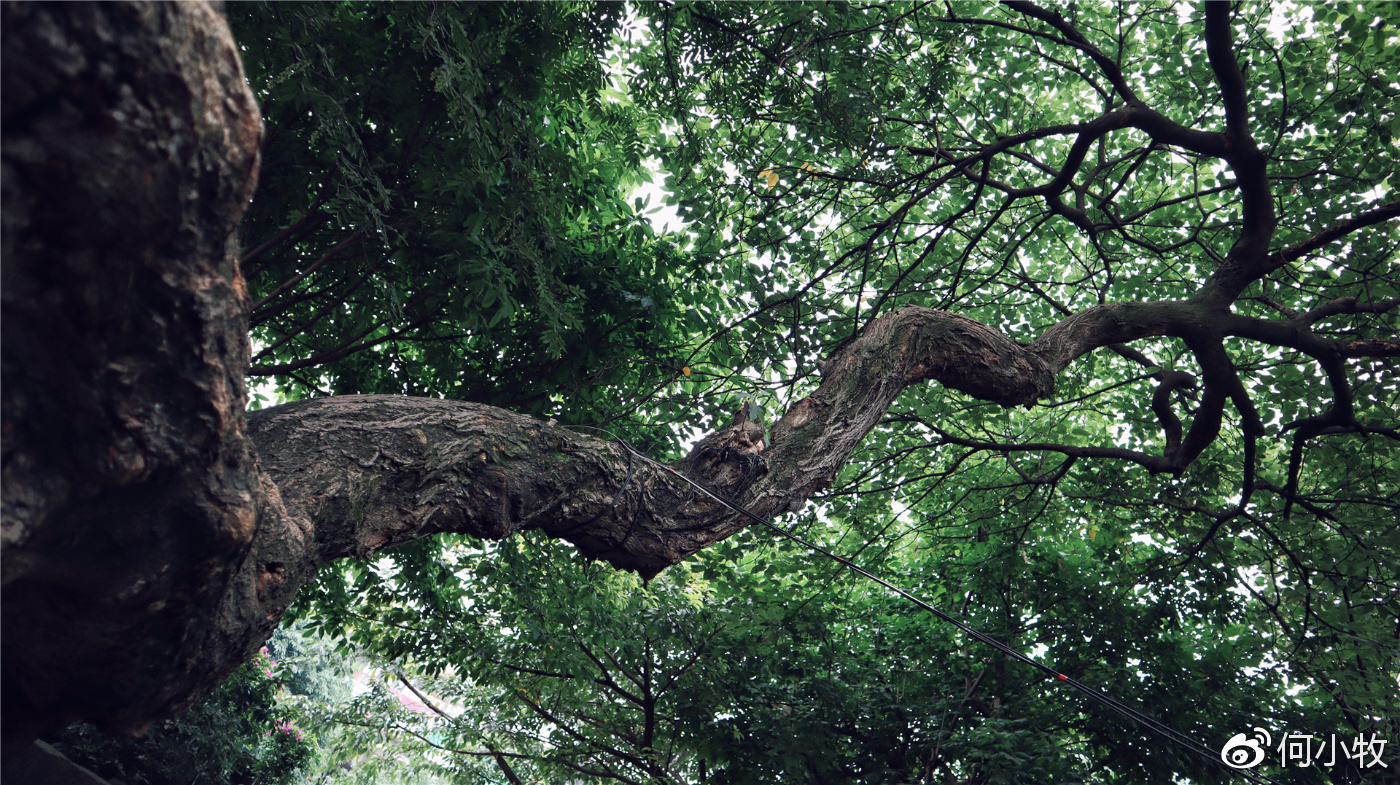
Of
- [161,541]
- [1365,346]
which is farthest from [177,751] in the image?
[1365,346]

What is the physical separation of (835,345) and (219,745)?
5712 millimetres

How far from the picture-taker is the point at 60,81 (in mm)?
1016

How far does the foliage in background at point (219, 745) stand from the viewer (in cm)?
574

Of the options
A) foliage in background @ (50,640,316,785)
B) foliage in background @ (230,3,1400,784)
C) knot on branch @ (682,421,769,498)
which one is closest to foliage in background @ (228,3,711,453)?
foliage in background @ (230,3,1400,784)

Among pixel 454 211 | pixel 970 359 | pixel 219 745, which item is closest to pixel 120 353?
pixel 454 211

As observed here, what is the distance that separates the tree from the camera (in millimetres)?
1521

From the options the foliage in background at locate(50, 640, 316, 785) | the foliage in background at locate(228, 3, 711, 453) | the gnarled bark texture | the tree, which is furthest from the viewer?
the foliage in background at locate(50, 640, 316, 785)

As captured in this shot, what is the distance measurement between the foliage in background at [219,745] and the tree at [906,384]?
2.34 meters

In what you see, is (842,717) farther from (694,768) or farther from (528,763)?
(528,763)

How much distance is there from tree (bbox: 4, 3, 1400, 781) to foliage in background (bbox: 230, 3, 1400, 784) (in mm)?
50

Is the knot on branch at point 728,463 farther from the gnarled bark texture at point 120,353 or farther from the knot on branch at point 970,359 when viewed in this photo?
the gnarled bark texture at point 120,353

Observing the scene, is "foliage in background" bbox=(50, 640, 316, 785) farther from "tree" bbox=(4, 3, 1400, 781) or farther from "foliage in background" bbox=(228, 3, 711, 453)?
"foliage in background" bbox=(228, 3, 711, 453)

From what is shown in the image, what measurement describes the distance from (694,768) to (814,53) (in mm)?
5126

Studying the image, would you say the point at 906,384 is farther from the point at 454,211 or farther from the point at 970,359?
the point at 454,211
